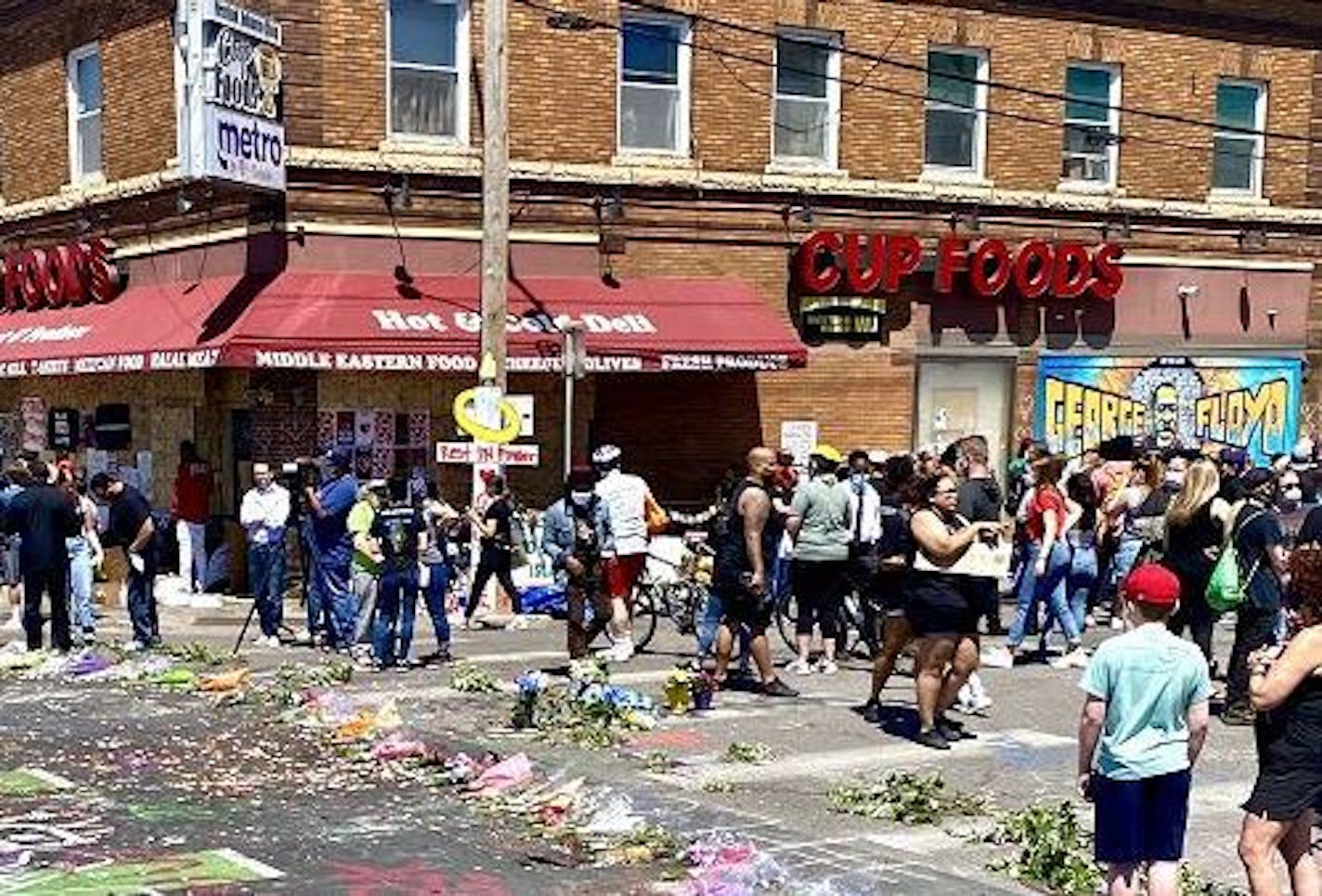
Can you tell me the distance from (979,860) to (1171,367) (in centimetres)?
1771

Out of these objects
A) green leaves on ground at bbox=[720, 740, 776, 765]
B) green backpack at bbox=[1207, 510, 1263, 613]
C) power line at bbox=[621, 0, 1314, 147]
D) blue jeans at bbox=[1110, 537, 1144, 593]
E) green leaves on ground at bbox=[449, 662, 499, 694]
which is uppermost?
power line at bbox=[621, 0, 1314, 147]

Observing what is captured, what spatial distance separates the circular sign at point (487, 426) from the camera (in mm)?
16547

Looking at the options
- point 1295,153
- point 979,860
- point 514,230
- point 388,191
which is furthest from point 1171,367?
point 979,860

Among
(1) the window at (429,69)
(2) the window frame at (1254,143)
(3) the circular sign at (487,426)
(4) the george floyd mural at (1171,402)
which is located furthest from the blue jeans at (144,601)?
(2) the window frame at (1254,143)

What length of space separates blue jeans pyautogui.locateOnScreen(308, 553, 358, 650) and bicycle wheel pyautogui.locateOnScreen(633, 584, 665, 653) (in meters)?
2.61

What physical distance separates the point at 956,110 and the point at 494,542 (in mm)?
10184

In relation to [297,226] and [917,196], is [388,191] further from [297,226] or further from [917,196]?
[917,196]

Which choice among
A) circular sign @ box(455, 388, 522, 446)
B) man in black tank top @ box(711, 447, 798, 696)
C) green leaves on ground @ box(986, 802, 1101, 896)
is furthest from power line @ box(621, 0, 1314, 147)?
green leaves on ground @ box(986, 802, 1101, 896)

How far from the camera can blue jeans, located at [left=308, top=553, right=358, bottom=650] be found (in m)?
14.5

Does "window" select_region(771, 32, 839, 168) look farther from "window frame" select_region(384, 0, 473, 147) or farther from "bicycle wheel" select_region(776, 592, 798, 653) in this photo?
"bicycle wheel" select_region(776, 592, 798, 653)

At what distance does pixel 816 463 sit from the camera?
1330 centimetres

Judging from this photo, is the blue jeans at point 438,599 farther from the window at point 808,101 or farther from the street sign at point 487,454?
the window at point 808,101

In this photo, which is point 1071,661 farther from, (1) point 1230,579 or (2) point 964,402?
(2) point 964,402

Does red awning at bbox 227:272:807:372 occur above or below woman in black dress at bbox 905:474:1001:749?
above
